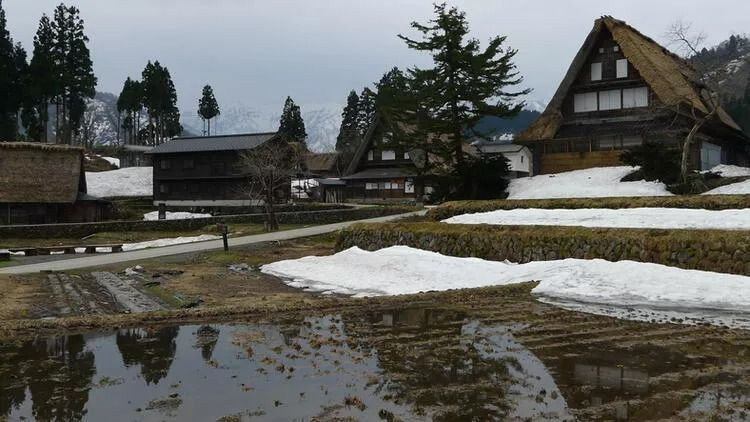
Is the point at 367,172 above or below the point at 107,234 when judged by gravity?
above

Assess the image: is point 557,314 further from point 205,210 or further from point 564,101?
point 205,210

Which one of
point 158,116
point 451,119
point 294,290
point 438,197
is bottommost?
point 294,290

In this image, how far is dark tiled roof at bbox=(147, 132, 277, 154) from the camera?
45312 millimetres

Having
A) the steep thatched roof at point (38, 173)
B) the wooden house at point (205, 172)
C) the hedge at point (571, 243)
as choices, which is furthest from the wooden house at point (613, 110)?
A: the steep thatched roof at point (38, 173)

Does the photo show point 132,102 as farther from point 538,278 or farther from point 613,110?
point 538,278

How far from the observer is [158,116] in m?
69.1

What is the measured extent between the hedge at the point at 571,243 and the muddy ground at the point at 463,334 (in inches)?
107

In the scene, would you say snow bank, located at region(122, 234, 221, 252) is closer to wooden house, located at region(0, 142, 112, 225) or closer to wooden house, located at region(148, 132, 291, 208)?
wooden house, located at region(0, 142, 112, 225)

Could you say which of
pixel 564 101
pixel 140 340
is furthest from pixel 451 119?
pixel 140 340

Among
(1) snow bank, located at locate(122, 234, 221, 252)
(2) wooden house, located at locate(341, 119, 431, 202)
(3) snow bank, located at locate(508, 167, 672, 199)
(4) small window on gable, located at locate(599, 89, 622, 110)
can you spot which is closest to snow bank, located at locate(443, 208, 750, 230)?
(3) snow bank, located at locate(508, 167, 672, 199)

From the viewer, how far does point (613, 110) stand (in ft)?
96.1

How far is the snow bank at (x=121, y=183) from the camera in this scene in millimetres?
50844

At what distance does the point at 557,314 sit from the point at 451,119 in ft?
67.4

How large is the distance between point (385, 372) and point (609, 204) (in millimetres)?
14400
